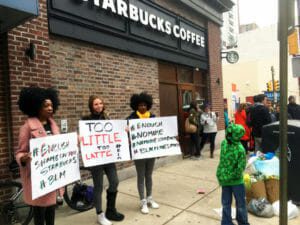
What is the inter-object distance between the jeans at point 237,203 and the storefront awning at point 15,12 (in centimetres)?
321

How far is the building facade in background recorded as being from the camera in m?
4.67

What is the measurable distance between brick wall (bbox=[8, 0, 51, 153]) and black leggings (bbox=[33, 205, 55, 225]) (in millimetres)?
1686

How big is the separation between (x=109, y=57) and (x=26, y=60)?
219 centimetres

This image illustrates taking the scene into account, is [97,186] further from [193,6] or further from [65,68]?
[193,6]

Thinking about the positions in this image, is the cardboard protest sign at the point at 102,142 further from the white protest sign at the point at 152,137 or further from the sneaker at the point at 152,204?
the sneaker at the point at 152,204

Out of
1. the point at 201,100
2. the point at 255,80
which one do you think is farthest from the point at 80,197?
the point at 255,80

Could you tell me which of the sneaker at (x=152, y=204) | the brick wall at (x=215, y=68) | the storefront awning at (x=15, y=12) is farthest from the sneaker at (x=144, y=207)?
the brick wall at (x=215, y=68)

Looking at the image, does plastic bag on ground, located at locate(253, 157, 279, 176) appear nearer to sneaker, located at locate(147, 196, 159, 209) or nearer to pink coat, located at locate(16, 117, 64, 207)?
sneaker, located at locate(147, 196, 159, 209)

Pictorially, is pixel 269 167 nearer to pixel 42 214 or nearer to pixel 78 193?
pixel 78 193

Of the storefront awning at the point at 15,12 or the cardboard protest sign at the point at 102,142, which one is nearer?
the storefront awning at the point at 15,12

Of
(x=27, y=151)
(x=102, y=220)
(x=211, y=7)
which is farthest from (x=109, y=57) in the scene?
(x=211, y=7)

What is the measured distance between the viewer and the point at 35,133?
311cm

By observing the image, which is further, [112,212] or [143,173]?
[143,173]

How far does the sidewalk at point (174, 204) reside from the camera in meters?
4.47
